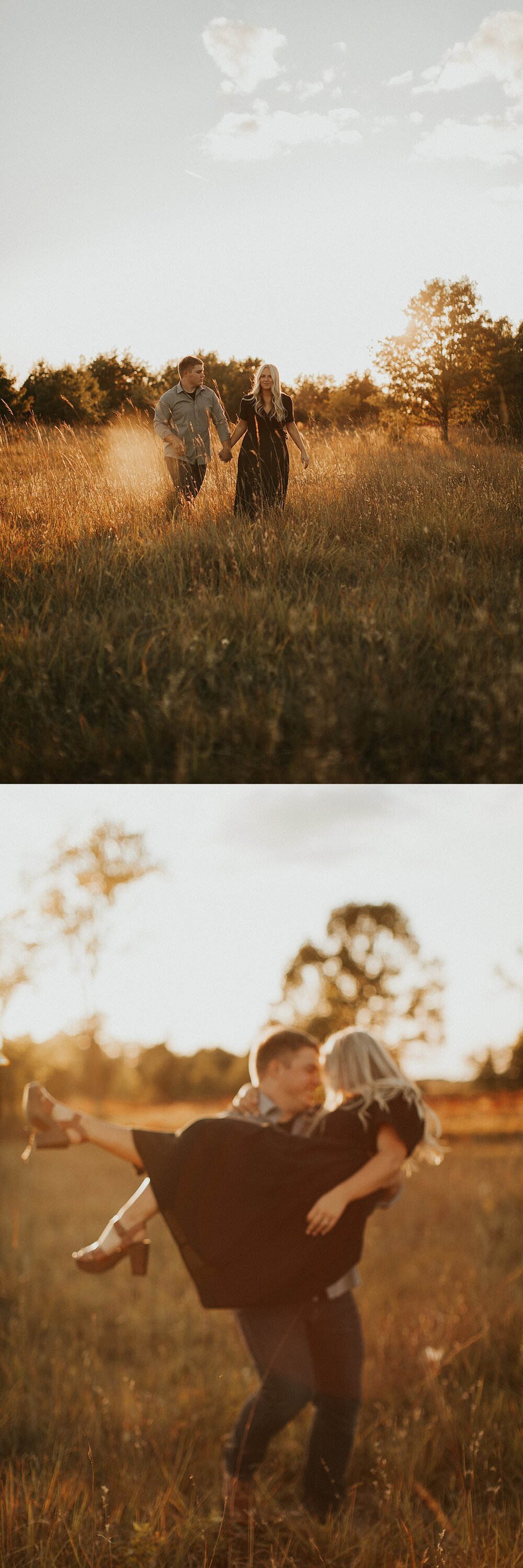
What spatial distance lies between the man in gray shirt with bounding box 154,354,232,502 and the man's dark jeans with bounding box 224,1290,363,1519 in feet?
14.5

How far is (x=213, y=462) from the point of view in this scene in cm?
549

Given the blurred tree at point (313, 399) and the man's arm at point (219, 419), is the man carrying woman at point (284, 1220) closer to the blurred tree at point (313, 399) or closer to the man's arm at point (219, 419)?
the man's arm at point (219, 419)

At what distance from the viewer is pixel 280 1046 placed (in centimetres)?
325

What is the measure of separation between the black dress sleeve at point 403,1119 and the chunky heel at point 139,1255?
3.17 ft

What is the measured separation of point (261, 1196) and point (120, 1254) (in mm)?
564

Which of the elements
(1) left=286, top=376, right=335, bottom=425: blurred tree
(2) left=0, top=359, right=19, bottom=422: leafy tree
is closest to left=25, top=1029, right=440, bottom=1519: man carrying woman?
(1) left=286, top=376, right=335, bottom=425: blurred tree

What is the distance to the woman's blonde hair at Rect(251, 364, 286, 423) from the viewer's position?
5.46 metres

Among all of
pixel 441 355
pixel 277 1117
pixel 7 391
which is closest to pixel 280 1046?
Result: pixel 277 1117

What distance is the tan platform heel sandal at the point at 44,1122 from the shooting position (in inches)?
120

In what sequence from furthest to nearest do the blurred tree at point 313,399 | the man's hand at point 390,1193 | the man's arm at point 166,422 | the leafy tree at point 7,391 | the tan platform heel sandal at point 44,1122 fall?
the leafy tree at point 7,391 < the blurred tree at point 313,399 < the man's arm at point 166,422 < the man's hand at point 390,1193 < the tan platform heel sandal at point 44,1122

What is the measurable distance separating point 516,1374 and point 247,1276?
200cm

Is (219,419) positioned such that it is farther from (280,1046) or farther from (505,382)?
(280,1046)

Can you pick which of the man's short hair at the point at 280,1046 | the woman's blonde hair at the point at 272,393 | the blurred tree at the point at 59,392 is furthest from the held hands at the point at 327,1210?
the blurred tree at the point at 59,392

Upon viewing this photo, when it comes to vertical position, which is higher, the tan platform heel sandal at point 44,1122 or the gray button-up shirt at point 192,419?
the gray button-up shirt at point 192,419
